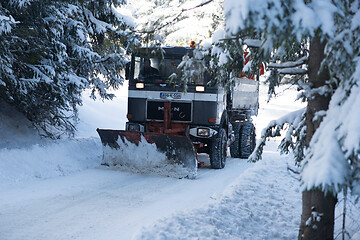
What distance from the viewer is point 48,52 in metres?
9.48

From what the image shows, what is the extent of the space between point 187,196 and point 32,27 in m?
5.25

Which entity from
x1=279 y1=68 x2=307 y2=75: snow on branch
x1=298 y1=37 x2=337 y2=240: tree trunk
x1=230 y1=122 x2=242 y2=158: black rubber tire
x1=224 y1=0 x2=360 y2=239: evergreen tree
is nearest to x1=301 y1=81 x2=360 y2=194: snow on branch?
x1=224 y1=0 x2=360 y2=239: evergreen tree

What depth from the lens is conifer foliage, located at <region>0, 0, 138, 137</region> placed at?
823 cm

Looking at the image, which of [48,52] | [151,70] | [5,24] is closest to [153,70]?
[151,70]

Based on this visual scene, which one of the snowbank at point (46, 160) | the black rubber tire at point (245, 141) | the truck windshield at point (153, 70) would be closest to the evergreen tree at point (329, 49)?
the snowbank at point (46, 160)

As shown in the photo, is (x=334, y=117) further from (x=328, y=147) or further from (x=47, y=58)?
(x=47, y=58)

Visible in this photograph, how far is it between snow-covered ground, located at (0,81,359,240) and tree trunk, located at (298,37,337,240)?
3.53ft

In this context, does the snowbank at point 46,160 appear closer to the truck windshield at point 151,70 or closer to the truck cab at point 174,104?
the truck cab at point 174,104

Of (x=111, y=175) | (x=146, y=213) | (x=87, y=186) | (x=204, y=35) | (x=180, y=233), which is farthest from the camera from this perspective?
(x=204, y=35)

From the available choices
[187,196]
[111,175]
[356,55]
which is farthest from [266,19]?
[111,175]

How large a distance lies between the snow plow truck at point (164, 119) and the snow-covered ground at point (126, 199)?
1.20 ft

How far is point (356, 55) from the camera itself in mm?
3117

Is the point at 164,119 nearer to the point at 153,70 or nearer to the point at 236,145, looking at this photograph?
the point at 153,70

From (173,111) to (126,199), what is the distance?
3136 mm
